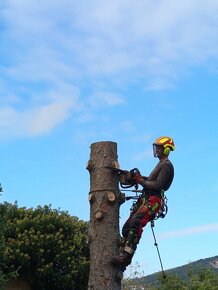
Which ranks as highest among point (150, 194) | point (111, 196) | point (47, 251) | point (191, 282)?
point (191, 282)

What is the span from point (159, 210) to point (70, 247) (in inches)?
506

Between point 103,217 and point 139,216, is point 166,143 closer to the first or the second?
point 139,216

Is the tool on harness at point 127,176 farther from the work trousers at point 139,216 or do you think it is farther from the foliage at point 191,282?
the foliage at point 191,282

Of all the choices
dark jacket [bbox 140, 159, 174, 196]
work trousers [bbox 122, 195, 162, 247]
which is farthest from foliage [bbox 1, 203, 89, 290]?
dark jacket [bbox 140, 159, 174, 196]

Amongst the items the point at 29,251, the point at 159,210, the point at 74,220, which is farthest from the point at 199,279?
the point at 159,210

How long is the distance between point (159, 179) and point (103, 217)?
3.81ft

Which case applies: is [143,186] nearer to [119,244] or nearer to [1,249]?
[119,244]

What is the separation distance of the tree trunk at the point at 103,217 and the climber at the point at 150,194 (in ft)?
0.88

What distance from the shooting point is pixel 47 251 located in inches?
851

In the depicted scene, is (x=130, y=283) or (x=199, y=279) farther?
(x=199, y=279)

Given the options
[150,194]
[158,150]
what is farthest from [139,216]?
[158,150]

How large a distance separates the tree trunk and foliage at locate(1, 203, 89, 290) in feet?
41.1

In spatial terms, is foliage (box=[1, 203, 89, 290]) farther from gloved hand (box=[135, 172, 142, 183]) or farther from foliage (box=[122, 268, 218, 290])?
gloved hand (box=[135, 172, 142, 183])

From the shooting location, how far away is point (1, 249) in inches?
544
